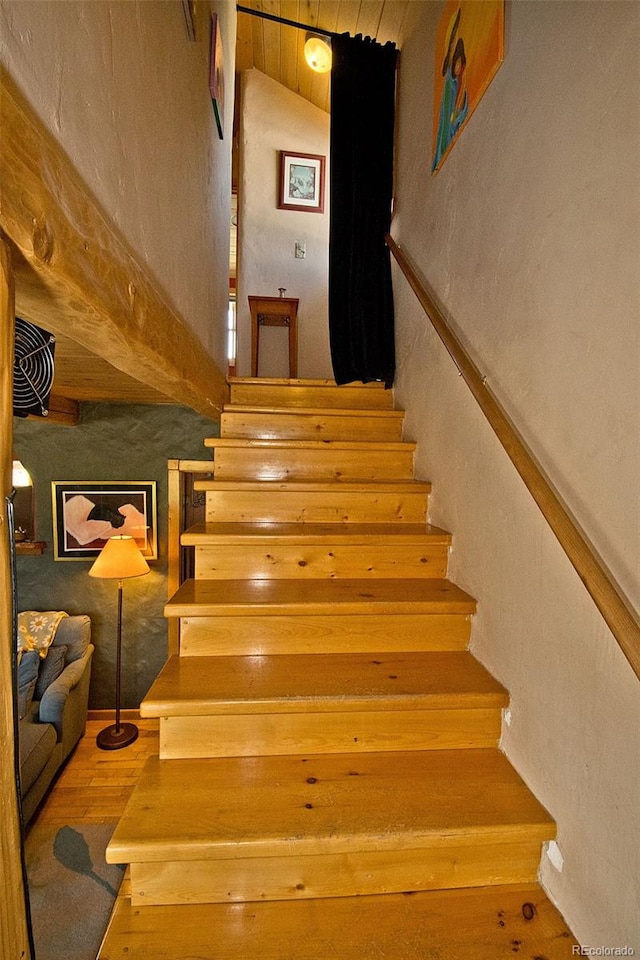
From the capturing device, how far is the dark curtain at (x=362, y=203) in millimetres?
2666

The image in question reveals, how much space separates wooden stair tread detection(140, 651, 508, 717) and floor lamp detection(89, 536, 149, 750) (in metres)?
2.05

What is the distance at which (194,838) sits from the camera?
0.92 m

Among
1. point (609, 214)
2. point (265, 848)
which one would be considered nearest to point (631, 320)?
point (609, 214)

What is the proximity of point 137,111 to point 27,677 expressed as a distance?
3.45m

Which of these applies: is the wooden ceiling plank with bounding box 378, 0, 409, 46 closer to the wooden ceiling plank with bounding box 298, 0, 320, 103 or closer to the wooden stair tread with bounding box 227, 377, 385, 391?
the wooden ceiling plank with bounding box 298, 0, 320, 103

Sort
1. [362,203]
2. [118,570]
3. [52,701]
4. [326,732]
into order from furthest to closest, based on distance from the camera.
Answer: [118,570] → [52,701] → [362,203] → [326,732]

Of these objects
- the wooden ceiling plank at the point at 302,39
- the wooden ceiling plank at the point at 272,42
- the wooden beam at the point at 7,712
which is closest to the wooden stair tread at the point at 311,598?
the wooden beam at the point at 7,712

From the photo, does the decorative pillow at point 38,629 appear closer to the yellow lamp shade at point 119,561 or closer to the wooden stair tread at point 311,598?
the yellow lamp shade at point 119,561

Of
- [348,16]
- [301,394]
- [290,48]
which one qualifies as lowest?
[301,394]

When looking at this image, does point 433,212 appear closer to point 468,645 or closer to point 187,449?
point 468,645

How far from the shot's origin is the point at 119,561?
3158mm

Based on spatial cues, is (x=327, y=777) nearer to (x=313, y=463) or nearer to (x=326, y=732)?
(x=326, y=732)

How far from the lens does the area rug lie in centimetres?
190

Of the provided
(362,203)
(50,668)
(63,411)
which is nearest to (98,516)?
(63,411)
